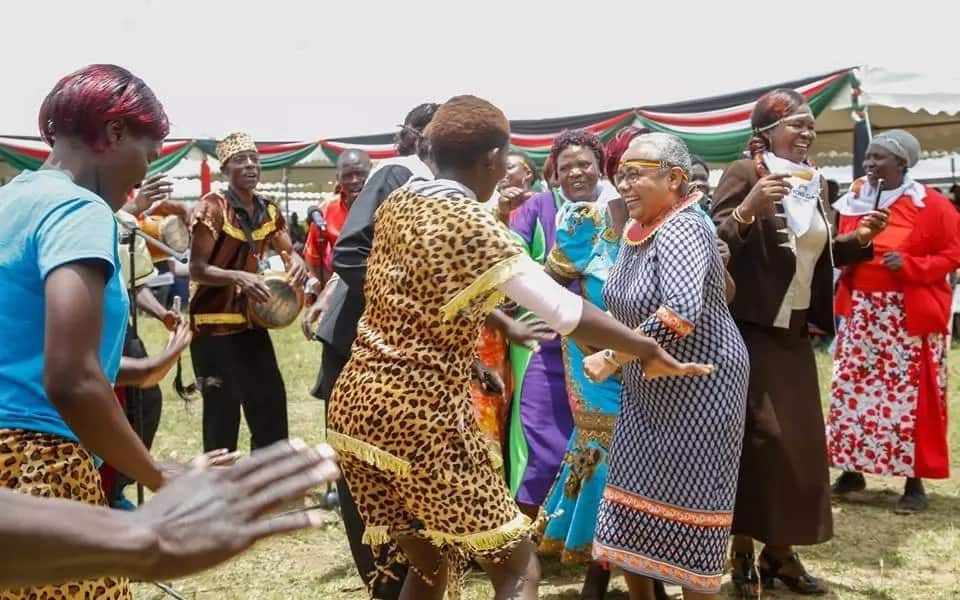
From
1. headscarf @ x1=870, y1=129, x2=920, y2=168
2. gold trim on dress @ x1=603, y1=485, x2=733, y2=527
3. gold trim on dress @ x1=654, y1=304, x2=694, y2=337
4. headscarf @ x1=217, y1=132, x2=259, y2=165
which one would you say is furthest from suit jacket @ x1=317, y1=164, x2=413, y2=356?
headscarf @ x1=870, y1=129, x2=920, y2=168

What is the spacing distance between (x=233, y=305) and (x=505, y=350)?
4.84ft

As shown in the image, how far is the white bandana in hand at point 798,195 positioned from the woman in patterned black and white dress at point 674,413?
0.96 m

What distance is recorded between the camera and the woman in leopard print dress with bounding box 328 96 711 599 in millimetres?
2924

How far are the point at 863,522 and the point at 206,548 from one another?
530 centimetres

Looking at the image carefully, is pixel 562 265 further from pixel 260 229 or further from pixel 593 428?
pixel 260 229

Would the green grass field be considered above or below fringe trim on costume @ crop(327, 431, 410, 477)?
→ below

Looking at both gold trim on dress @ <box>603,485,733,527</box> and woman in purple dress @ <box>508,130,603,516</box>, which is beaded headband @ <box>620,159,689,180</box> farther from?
woman in purple dress @ <box>508,130,603,516</box>

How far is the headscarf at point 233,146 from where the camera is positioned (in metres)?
5.71

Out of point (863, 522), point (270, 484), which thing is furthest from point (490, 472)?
point (863, 522)

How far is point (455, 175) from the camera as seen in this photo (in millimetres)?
3164

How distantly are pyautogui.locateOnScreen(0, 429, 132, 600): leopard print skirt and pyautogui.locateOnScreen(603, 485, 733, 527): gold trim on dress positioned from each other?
1848 mm

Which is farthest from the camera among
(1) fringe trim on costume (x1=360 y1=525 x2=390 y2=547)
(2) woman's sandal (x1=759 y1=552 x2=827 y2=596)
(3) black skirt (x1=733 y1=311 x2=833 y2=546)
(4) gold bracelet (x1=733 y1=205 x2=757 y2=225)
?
(2) woman's sandal (x1=759 y1=552 x2=827 y2=596)

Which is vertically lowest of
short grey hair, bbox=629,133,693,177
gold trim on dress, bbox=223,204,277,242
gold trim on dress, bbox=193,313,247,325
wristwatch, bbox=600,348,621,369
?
gold trim on dress, bbox=193,313,247,325

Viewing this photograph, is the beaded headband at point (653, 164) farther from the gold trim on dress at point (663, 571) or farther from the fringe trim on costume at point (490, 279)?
the gold trim on dress at point (663, 571)
